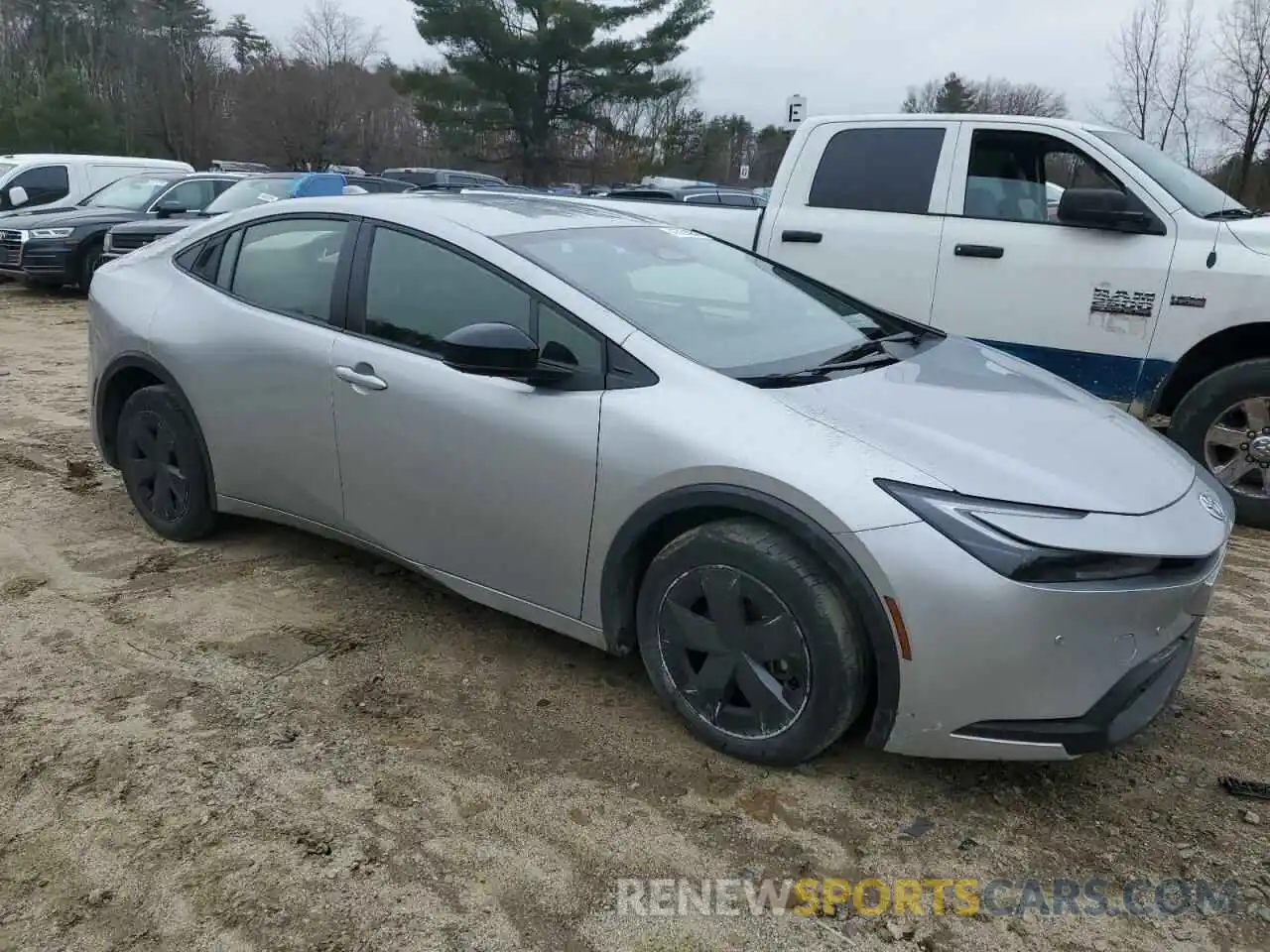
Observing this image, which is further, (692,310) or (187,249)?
(187,249)

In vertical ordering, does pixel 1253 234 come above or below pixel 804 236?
above

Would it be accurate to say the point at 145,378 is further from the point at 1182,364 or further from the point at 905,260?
the point at 1182,364

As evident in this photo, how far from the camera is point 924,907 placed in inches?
92.4

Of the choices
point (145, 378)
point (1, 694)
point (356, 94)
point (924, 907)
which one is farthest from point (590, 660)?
point (356, 94)

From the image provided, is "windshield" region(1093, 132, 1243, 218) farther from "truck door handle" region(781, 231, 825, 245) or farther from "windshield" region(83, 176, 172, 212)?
"windshield" region(83, 176, 172, 212)

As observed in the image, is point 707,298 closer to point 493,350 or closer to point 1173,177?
point 493,350

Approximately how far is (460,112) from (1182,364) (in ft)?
119

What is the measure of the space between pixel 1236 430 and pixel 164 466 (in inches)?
198

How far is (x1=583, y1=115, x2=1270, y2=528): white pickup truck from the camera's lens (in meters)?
4.98

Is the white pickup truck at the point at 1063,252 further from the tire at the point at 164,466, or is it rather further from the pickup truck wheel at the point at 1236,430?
the tire at the point at 164,466

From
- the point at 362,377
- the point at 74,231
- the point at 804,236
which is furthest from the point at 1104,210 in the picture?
the point at 74,231

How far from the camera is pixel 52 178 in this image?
1487 centimetres

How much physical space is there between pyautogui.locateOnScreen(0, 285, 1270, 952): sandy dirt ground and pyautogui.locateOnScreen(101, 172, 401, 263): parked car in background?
898cm

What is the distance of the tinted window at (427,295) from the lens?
3.28 m
